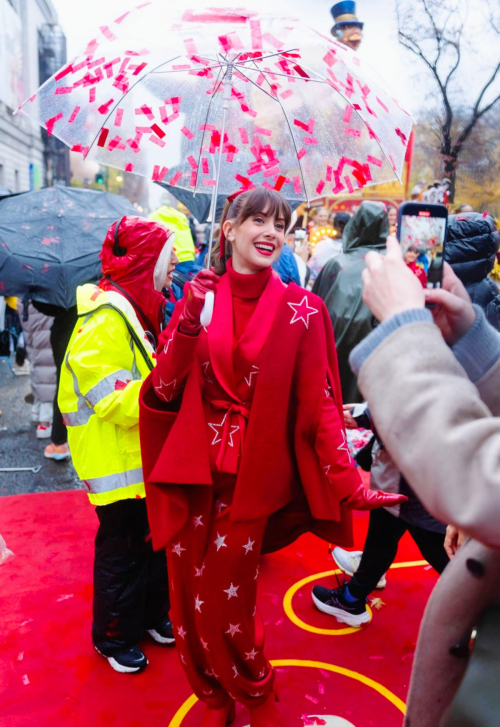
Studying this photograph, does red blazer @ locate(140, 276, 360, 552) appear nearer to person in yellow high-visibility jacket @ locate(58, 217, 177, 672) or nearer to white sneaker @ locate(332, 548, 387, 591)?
person in yellow high-visibility jacket @ locate(58, 217, 177, 672)

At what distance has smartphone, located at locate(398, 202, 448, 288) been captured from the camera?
3.93 ft

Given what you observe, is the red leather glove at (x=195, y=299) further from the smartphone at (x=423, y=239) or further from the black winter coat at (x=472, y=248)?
the black winter coat at (x=472, y=248)

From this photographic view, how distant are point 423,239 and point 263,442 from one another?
105 centimetres

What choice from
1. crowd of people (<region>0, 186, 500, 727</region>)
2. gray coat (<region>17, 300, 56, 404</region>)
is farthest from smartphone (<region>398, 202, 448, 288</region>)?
gray coat (<region>17, 300, 56, 404</region>)

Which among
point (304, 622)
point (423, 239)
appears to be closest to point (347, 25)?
point (304, 622)

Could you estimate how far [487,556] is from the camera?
110cm

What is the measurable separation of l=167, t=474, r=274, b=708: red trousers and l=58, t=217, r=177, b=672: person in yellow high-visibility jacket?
1.68 ft

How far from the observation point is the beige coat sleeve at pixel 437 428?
0.89 meters

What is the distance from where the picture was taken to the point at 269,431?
6.76 feet

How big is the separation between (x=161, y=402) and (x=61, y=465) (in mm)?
3399

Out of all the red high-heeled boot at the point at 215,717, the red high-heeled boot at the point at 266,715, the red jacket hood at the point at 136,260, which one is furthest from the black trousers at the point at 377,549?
the red jacket hood at the point at 136,260

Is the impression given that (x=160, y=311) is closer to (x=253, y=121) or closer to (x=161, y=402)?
(x=161, y=402)

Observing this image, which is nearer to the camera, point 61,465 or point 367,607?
point 367,607

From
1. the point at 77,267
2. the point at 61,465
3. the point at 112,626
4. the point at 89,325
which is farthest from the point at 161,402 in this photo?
the point at 61,465
